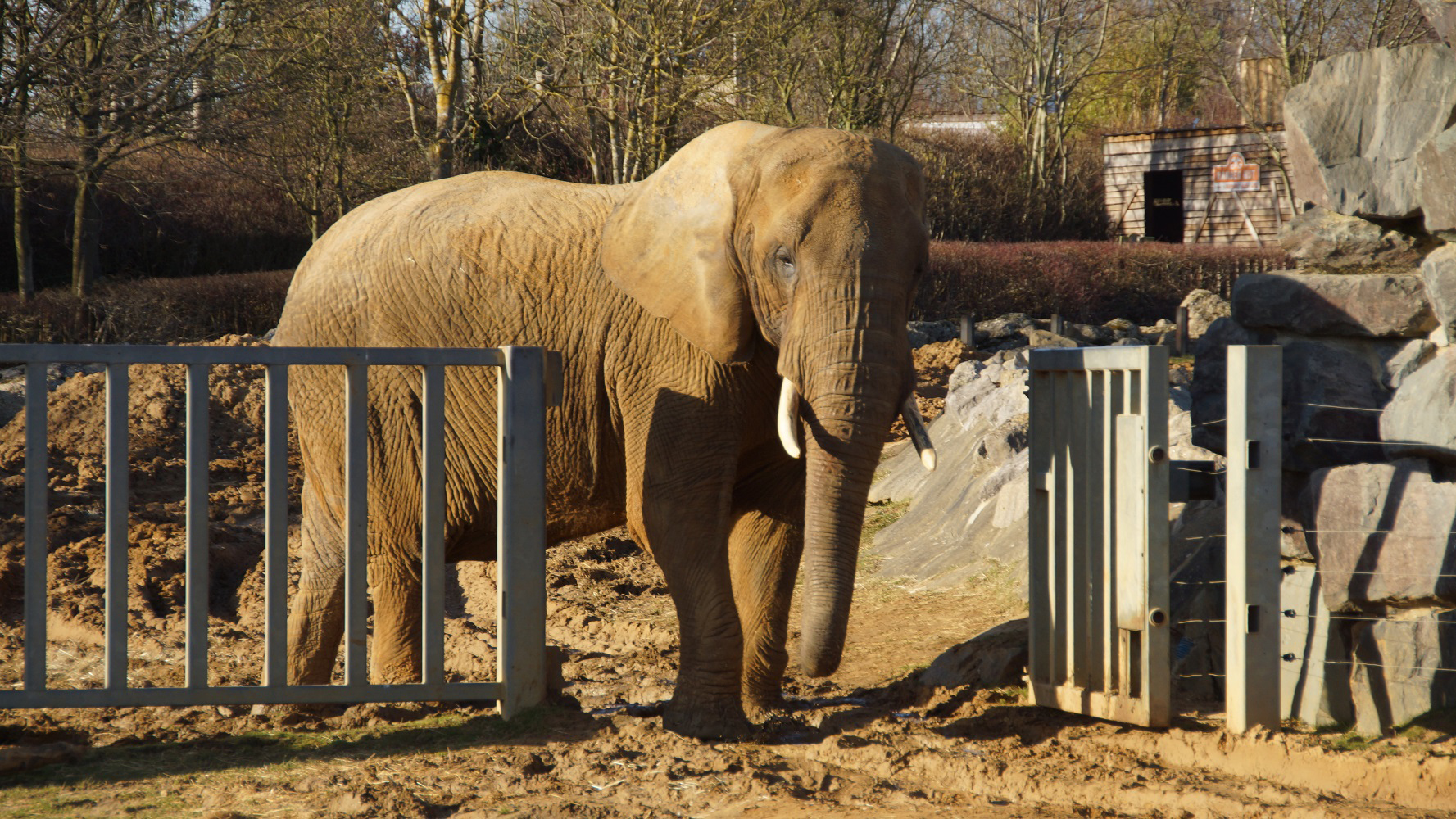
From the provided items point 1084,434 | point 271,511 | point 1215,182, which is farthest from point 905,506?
point 1215,182

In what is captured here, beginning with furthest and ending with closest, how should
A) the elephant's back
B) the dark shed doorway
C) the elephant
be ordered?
the dark shed doorway, the elephant's back, the elephant

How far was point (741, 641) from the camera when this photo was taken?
4.74m

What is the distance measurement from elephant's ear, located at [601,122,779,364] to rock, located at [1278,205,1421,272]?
2333 millimetres

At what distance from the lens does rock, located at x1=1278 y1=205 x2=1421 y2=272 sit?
5087 millimetres

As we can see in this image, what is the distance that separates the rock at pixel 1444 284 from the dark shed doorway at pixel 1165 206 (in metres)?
31.8

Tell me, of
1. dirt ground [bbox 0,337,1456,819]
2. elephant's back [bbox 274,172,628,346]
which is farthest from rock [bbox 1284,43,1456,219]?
elephant's back [bbox 274,172,628,346]

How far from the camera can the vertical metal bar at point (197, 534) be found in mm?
4215

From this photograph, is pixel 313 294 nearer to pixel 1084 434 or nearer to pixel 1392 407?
pixel 1084 434

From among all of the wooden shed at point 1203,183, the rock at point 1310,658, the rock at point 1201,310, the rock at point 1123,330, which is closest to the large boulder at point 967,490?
the rock at point 1310,658

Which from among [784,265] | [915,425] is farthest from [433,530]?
[915,425]

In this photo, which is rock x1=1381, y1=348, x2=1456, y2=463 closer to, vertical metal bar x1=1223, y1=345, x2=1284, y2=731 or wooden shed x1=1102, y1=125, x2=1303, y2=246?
vertical metal bar x1=1223, y1=345, x2=1284, y2=731

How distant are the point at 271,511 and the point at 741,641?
174 centimetres

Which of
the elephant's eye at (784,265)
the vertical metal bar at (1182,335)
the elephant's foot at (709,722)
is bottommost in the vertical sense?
the elephant's foot at (709,722)

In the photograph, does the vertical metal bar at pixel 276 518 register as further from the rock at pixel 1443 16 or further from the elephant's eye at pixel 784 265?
the rock at pixel 1443 16
